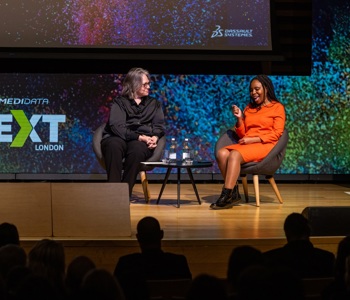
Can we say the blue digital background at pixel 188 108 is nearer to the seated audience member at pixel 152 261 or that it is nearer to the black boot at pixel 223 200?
the black boot at pixel 223 200

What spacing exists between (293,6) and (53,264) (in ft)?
21.8

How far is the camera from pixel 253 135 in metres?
7.28

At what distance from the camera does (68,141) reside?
30.1ft

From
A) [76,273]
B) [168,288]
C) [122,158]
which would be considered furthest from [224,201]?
[76,273]

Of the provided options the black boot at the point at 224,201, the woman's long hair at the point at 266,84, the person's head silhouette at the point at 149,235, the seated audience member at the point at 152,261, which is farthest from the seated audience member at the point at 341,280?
the woman's long hair at the point at 266,84

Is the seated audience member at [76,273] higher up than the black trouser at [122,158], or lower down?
lower down

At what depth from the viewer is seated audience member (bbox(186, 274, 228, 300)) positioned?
101 inches

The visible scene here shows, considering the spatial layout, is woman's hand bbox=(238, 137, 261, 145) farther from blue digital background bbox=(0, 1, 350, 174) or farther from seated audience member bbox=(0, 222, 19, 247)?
seated audience member bbox=(0, 222, 19, 247)

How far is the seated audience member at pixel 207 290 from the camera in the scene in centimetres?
255

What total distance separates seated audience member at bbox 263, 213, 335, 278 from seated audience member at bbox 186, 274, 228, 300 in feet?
3.95

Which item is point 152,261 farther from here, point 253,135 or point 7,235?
point 253,135

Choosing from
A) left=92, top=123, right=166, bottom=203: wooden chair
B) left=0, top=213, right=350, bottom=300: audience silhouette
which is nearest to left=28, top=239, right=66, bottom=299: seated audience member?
left=0, top=213, right=350, bottom=300: audience silhouette

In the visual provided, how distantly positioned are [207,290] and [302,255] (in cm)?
151

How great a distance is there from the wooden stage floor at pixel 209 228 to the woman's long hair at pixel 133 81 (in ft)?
3.15
